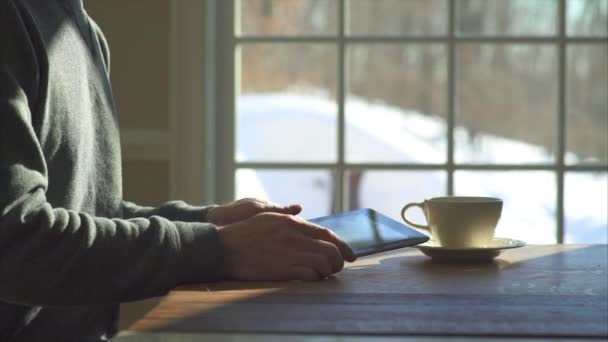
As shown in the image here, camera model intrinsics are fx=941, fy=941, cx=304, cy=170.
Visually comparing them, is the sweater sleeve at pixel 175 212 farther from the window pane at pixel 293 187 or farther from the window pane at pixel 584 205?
the window pane at pixel 584 205

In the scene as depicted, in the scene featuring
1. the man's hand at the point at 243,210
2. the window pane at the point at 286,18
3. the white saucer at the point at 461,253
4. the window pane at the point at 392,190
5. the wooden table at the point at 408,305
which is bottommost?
the window pane at the point at 392,190

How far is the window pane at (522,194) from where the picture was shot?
2.88m

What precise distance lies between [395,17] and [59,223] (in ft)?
6.67

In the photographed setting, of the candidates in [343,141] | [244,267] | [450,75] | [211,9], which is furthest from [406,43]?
[244,267]

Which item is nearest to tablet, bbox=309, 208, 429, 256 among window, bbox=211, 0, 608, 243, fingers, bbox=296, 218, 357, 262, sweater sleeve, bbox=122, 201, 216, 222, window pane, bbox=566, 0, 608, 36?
fingers, bbox=296, 218, 357, 262

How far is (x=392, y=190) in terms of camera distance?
3.29 meters

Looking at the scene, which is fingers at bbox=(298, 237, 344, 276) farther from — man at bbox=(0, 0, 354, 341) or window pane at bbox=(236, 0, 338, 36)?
→ window pane at bbox=(236, 0, 338, 36)

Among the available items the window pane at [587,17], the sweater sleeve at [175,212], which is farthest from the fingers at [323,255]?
the window pane at [587,17]

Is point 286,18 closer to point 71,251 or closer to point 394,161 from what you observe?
point 394,161

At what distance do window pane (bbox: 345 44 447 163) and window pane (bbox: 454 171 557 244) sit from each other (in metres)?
0.12

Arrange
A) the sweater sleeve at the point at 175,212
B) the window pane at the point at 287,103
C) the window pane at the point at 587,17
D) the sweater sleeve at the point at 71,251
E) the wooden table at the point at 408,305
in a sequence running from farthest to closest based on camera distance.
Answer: the window pane at the point at 287,103 → the window pane at the point at 587,17 → the sweater sleeve at the point at 175,212 → the sweater sleeve at the point at 71,251 → the wooden table at the point at 408,305

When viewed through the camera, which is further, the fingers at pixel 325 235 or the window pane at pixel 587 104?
the window pane at pixel 587 104

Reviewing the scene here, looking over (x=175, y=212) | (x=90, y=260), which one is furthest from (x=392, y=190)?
(x=90, y=260)

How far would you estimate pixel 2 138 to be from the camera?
117 cm
